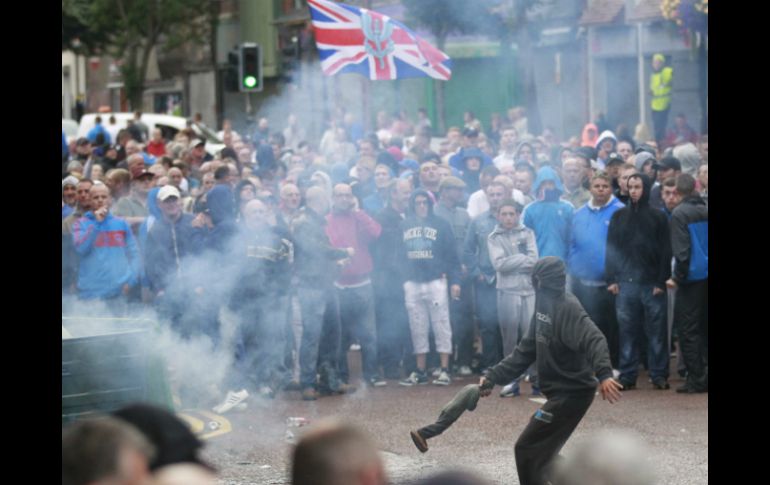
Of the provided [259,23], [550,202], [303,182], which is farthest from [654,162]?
[259,23]

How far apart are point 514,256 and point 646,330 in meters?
1.16

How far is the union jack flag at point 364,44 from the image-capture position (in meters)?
15.1

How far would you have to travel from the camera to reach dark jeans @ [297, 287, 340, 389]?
11.3m

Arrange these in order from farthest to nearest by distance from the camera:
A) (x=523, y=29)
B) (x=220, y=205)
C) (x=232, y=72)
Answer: (x=523, y=29)
(x=232, y=72)
(x=220, y=205)

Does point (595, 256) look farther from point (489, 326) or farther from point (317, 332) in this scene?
point (317, 332)

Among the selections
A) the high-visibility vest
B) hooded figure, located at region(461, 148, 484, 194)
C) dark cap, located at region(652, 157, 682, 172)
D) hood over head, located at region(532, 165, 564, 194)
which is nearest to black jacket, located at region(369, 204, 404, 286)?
hood over head, located at region(532, 165, 564, 194)

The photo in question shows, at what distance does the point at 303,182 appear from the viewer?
43.7ft

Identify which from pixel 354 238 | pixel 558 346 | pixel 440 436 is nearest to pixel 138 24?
pixel 354 238

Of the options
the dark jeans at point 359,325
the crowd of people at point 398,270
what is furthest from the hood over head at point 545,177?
the dark jeans at point 359,325

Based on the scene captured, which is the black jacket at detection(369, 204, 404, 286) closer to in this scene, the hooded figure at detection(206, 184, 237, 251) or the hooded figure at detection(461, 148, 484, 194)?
the hooded figure at detection(206, 184, 237, 251)

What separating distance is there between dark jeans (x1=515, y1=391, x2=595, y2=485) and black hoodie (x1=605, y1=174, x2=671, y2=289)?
3.89 meters

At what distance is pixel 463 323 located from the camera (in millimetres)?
12109
